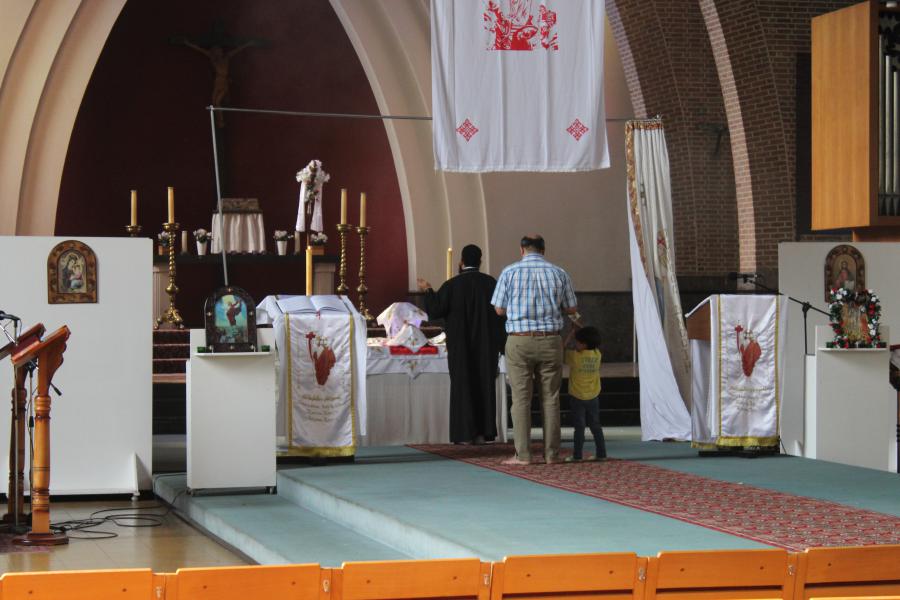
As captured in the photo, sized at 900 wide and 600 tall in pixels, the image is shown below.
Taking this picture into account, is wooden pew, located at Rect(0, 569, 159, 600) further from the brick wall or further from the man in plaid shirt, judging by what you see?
the brick wall

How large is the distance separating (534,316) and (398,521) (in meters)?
2.40

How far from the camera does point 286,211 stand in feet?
53.7

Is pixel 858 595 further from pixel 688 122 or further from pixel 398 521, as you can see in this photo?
pixel 688 122

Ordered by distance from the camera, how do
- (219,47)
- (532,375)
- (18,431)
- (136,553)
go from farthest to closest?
(219,47)
(532,375)
(18,431)
(136,553)

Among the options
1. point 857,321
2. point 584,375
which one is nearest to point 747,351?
point 857,321

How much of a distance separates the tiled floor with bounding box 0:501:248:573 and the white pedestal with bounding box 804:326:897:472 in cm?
423

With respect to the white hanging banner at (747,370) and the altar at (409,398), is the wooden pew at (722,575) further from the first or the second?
the altar at (409,398)

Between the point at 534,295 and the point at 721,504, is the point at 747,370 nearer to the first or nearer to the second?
the point at 534,295

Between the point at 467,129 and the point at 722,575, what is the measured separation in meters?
5.28

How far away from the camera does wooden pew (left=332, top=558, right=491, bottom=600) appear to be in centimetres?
374

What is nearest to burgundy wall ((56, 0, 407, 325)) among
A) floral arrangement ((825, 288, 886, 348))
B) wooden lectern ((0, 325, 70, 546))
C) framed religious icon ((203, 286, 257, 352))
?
framed religious icon ((203, 286, 257, 352))

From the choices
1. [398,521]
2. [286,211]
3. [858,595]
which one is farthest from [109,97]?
[858,595]

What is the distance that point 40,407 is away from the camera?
6.88m

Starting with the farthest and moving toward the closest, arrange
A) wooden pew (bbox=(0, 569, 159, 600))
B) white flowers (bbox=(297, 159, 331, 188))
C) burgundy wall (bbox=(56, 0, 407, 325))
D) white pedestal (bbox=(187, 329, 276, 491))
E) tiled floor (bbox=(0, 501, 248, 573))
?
burgundy wall (bbox=(56, 0, 407, 325)), white flowers (bbox=(297, 159, 331, 188)), white pedestal (bbox=(187, 329, 276, 491)), tiled floor (bbox=(0, 501, 248, 573)), wooden pew (bbox=(0, 569, 159, 600))
